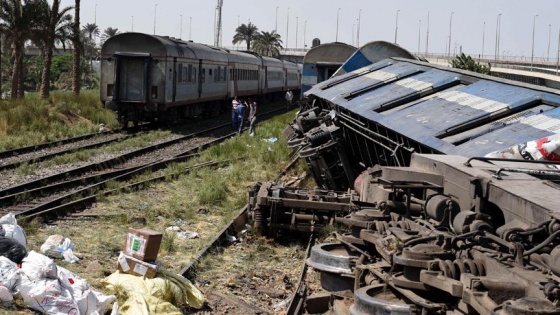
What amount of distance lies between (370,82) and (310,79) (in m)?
13.2

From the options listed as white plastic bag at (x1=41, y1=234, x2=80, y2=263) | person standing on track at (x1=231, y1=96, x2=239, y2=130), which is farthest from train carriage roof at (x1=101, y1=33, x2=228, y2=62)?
white plastic bag at (x1=41, y1=234, x2=80, y2=263)

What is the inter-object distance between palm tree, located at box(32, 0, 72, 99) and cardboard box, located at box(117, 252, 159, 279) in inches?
1128

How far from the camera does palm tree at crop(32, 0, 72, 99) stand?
37500 mm

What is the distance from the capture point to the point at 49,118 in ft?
94.5

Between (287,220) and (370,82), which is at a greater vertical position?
(370,82)

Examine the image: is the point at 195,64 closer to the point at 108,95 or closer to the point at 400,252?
the point at 108,95

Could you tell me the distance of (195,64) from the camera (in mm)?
30875

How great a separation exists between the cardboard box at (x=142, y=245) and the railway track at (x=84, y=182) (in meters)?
3.61

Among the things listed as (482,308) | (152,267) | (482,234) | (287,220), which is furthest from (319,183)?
(482,308)

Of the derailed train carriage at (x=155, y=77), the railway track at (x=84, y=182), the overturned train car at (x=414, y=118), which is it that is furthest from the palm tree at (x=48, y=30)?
the overturned train car at (x=414, y=118)

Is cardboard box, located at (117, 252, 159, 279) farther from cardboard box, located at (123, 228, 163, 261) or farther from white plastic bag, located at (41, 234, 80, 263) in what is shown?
white plastic bag, located at (41, 234, 80, 263)

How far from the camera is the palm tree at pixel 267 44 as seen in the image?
95688 millimetres

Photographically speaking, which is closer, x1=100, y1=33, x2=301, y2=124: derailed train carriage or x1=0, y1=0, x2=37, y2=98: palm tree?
x1=100, y1=33, x2=301, y2=124: derailed train carriage

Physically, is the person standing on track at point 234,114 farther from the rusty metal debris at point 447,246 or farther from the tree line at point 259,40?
the tree line at point 259,40
